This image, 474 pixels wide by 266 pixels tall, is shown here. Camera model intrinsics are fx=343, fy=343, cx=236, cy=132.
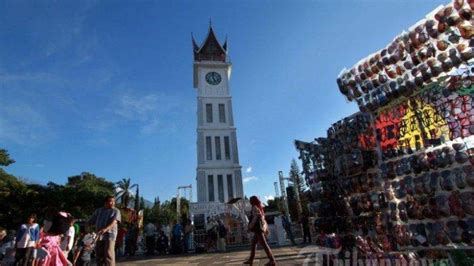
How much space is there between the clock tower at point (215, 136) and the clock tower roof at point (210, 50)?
0.28 m

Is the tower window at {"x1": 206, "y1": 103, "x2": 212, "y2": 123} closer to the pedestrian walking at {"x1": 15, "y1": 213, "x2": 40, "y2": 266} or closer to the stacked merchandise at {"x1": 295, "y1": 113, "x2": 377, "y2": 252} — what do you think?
the pedestrian walking at {"x1": 15, "y1": 213, "x2": 40, "y2": 266}

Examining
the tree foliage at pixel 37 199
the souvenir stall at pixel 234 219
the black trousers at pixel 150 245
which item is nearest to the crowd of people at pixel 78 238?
the black trousers at pixel 150 245

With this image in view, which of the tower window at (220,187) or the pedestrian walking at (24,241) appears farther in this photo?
the tower window at (220,187)

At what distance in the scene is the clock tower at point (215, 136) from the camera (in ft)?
124

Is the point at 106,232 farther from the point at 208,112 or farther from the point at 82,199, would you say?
the point at 208,112

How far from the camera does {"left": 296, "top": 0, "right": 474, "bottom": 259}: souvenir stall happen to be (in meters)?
5.15

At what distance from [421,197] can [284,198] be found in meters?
22.0

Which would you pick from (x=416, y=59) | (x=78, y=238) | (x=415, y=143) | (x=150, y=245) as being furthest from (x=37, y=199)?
(x=416, y=59)

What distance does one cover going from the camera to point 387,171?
6363mm

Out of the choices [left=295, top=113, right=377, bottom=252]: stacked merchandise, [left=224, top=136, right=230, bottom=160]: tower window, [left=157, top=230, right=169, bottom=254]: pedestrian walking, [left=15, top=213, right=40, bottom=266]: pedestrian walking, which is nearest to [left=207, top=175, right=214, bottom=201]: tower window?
[left=224, top=136, right=230, bottom=160]: tower window

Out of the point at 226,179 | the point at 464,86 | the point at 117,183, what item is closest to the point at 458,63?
the point at 464,86

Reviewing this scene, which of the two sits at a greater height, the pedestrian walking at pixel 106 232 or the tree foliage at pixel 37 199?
the tree foliage at pixel 37 199

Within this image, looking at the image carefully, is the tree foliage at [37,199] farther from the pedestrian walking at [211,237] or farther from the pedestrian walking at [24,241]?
the pedestrian walking at [24,241]

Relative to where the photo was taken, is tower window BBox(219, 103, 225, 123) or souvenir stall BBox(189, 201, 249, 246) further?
tower window BBox(219, 103, 225, 123)
